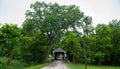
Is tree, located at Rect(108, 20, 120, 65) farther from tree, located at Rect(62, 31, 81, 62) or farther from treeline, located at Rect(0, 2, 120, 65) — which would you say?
tree, located at Rect(62, 31, 81, 62)

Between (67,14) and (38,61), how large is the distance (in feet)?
46.4


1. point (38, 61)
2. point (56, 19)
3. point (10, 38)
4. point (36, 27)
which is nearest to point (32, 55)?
point (38, 61)

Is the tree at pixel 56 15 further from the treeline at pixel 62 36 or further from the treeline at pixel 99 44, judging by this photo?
the treeline at pixel 99 44

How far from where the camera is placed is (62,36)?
5000 centimetres

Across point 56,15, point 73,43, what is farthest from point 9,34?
point 73,43

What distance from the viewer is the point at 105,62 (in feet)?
181

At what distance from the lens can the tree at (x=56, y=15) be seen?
155 ft

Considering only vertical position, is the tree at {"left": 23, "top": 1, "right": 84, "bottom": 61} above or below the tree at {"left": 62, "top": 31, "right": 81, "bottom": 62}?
above

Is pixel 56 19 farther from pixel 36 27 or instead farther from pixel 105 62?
pixel 105 62

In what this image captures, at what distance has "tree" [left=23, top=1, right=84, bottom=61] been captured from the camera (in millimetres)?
47156

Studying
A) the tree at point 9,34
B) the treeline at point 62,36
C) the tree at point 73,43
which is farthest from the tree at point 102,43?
the tree at point 9,34

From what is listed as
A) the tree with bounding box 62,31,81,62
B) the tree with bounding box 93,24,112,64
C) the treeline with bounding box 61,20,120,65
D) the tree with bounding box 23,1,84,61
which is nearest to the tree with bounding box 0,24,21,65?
the tree with bounding box 23,1,84,61

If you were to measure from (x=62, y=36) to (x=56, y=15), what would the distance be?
5458 millimetres

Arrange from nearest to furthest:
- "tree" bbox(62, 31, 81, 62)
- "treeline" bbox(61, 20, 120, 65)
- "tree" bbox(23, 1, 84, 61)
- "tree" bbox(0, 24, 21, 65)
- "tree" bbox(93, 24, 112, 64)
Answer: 1. "tree" bbox(0, 24, 21, 65)
2. "tree" bbox(23, 1, 84, 61)
3. "tree" bbox(93, 24, 112, 64)
4. "treeline" bbox(61, 20, 120, 65)
5. "tree" bbox(62, 31, 81, 62)
